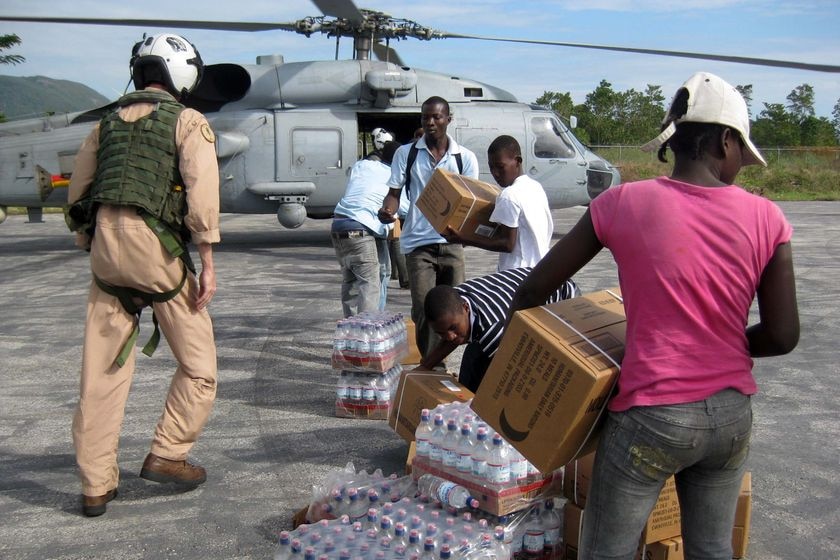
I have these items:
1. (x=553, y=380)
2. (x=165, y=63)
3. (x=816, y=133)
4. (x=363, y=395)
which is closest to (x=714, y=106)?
(x=553, y=380)

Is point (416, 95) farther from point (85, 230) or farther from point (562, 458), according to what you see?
point (562, 458)

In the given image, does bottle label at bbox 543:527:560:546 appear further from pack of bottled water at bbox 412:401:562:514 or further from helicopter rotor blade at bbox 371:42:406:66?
helicopter rotor blade at bbox 371:42:406:66

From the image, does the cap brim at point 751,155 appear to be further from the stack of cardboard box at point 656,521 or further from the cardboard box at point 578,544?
the cardboard box at point 578,544

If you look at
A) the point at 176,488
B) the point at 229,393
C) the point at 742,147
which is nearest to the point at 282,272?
the point at 229,393

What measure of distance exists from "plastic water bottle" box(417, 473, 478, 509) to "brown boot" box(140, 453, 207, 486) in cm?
141

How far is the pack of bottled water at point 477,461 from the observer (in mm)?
3561

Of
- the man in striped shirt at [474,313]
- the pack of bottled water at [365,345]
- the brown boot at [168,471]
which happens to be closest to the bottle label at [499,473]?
the man in striped shirt at [474,313]

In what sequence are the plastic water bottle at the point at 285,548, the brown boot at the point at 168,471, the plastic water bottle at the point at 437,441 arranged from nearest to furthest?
the plastic water bottle at the point at 285,548 < the plastic water bottle at the point at 437,441 < the brown boot at the point at 168,471

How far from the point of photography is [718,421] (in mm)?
2303

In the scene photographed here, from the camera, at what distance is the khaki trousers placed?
4.29m

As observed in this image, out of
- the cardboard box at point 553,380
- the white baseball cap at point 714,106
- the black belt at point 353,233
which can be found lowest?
the black belt at point 353,233

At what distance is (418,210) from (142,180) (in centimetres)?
258

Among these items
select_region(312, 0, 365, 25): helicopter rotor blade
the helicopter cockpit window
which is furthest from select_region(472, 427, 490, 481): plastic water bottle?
the helicopter cockpit window

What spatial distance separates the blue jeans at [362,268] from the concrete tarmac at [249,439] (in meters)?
Answer: 0.66
